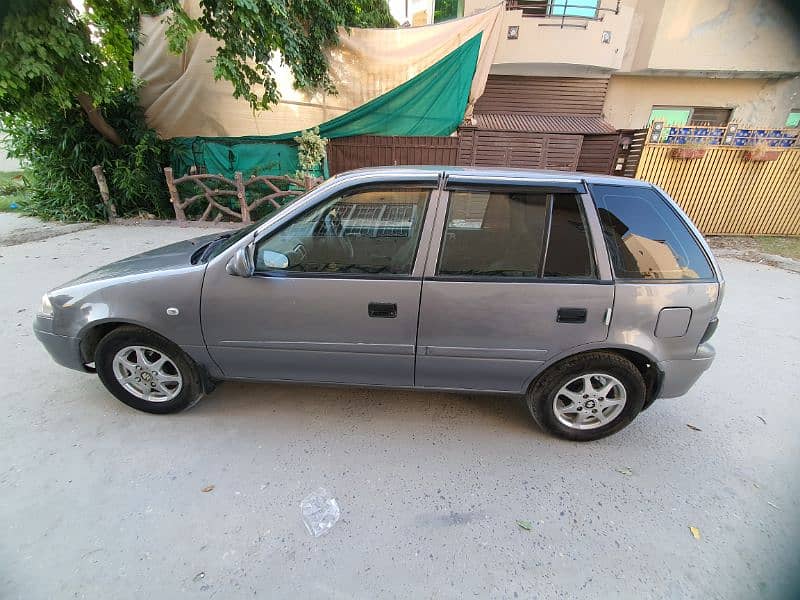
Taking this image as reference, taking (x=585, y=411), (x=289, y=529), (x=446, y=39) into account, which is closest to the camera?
(x=289, y=529)

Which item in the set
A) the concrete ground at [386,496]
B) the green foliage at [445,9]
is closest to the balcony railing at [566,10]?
the green foliage at [445,9]

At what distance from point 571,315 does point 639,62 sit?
11002 millimetres

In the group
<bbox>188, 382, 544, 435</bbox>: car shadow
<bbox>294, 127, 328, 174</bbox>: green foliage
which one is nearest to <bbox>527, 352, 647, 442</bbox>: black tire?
<bbox>188, 382, 544, 435</bbox>: car shadow

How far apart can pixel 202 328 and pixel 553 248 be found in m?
2.19

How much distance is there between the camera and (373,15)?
863 centimetres

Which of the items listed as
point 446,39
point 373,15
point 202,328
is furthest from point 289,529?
point 373,15

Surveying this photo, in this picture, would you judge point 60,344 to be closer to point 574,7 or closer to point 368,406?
point 368,406

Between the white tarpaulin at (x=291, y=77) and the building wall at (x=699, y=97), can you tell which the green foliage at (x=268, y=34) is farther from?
the building wall at (x=699, y=97)

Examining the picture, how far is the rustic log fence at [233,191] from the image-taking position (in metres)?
7.37

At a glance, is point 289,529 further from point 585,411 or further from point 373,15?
Result: point 373,15

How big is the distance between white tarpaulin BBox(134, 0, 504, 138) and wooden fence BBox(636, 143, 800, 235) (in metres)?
4.32

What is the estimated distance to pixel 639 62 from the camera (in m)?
9.34

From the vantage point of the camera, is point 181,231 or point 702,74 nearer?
point 181,231

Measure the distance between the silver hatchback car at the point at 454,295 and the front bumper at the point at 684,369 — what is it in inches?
0.5
